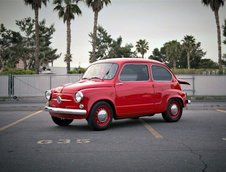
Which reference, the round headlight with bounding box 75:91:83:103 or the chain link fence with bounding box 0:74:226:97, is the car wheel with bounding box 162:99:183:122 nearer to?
the round headlight with bounding box 75:91:83:103

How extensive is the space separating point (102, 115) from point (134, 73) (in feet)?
5.26

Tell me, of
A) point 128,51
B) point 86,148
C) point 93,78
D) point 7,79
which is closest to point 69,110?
point 93,78

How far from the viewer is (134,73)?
8.73 m

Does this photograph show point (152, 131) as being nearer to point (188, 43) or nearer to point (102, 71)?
point (102, 71)

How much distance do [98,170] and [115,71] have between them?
4141 mm

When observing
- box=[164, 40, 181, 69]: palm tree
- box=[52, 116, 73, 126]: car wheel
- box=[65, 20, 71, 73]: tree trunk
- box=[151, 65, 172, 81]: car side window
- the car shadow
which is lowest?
the car shadow

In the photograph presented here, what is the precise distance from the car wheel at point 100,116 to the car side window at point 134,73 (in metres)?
0.91

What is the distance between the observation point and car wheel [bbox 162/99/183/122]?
30.8 ft

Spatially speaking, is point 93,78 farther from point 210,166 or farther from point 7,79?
point 7,79

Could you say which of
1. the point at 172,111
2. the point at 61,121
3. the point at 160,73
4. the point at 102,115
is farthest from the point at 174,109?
the point at 61,121

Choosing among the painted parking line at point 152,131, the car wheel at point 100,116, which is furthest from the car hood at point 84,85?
the painted parking line at point 152,131

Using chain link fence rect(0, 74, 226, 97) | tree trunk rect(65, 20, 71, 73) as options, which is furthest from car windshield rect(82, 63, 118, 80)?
tree trunk rect(65, 20, 71, 73)

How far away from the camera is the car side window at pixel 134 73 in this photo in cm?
847

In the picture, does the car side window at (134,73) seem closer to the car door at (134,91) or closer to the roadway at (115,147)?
the car door at (134,91)
